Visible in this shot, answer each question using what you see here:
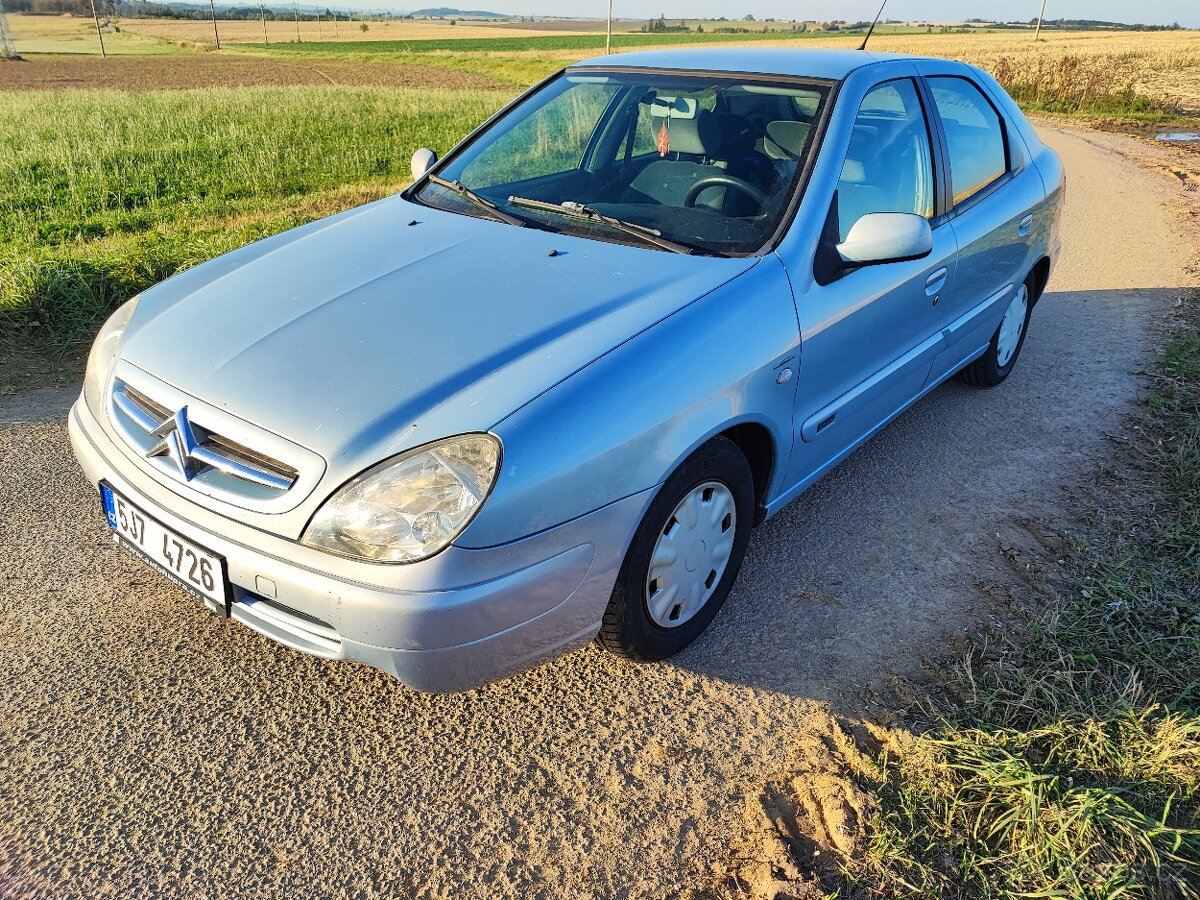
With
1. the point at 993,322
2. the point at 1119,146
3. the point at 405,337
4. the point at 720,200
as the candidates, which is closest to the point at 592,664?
the point at 405,337

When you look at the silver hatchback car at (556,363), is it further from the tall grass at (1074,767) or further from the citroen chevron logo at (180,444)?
the tall grass at (1074,767)

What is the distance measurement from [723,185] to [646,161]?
0.45 m

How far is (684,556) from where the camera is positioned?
240 cm

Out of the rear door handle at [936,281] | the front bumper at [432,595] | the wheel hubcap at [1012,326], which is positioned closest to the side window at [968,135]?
the rear door handle at [936,281]

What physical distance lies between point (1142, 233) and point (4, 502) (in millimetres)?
8702

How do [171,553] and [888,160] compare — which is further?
[888,160]

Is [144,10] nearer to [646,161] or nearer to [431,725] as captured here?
[646,161]

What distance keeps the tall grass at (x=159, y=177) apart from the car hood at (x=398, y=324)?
2.67 m

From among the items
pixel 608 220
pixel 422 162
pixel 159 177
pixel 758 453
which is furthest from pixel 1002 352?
pixel 159 177

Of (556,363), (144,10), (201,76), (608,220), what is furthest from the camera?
(144,10)

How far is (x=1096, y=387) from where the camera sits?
180 inches

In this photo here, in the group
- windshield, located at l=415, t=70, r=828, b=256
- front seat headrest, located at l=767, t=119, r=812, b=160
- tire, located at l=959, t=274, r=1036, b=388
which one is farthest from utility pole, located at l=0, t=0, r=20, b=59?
front seat headrest, located at l=767, t=119, r=812, b=160

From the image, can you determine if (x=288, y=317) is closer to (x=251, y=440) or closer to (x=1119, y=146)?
(x=251, y=440)

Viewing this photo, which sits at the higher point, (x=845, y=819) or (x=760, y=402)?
(x=760, y=402)
